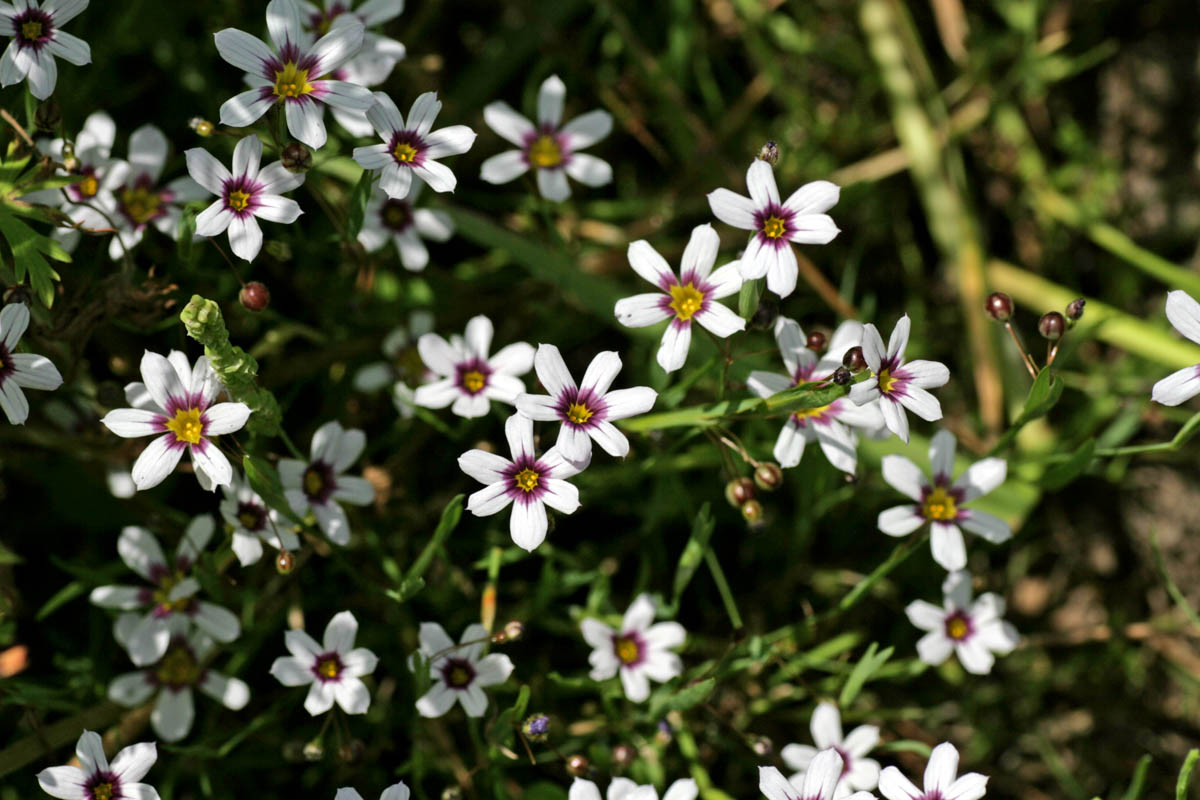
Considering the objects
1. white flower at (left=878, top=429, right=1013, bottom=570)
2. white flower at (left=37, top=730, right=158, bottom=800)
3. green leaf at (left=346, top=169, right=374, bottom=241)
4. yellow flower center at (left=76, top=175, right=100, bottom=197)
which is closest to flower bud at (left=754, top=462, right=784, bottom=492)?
white flower at (left=878, top=429, right=1013, bottom=570)

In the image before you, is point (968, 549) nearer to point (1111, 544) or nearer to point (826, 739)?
point (1111, 544)

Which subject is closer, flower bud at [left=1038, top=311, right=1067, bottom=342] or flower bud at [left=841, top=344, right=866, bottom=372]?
flower bud at [left=841, top=344, right=866, bottom=372]

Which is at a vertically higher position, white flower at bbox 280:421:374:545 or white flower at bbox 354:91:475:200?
white flower at bbox 354:91:475:200

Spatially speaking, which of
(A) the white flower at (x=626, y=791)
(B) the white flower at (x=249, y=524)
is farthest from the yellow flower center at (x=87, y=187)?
(A) the white flower at (x=626, y=791)

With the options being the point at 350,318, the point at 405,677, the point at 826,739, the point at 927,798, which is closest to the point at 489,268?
the point at 350,318

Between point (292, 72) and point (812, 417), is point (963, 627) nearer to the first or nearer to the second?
point (812, 417)

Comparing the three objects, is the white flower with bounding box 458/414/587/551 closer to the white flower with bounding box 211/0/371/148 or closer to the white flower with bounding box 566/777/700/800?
the white flower with bounding box 566/777/700/800

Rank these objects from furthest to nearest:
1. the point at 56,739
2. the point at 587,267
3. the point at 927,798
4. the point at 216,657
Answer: the point at 587,267, the point at 216,657, the point at 56,739, the point at 927,798
